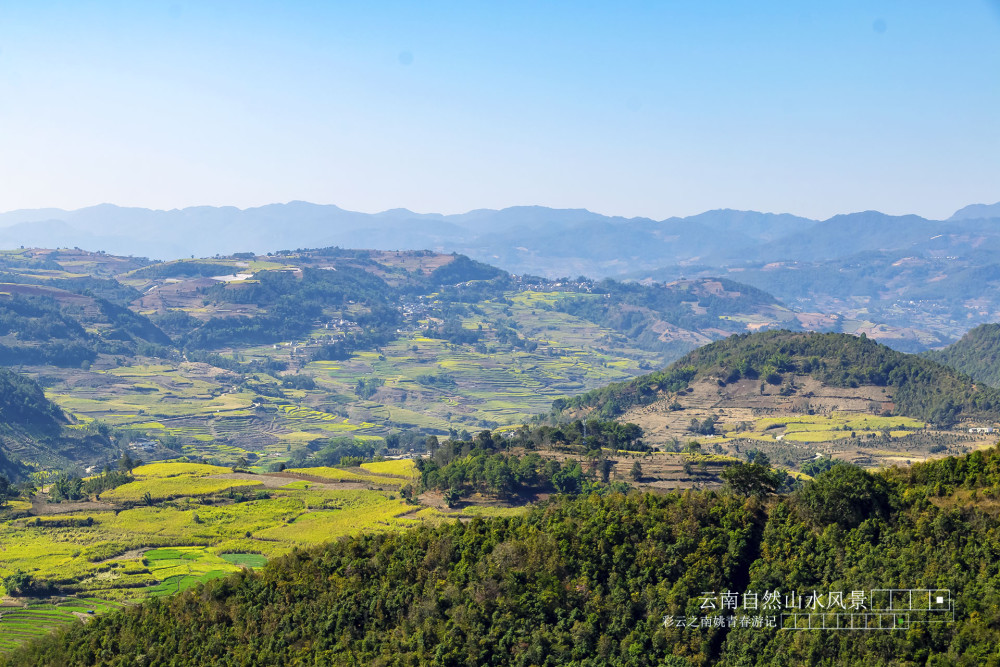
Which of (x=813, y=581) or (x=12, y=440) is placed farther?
(x=12, y=440)

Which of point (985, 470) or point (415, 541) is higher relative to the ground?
point (985, 470)

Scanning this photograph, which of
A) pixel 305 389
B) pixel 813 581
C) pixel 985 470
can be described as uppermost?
pixel 985 470

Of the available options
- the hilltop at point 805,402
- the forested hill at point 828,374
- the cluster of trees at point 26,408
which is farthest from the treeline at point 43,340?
the hilltop at point 805,402

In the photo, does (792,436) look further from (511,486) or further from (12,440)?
(12,440)

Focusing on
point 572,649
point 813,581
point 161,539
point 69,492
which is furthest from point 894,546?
point 69,492

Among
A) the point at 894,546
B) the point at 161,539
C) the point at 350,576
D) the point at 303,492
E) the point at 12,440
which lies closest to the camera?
the point at 894,546

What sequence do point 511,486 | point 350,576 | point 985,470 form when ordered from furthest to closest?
point 511,486 → point 350,576 → point 985,470
